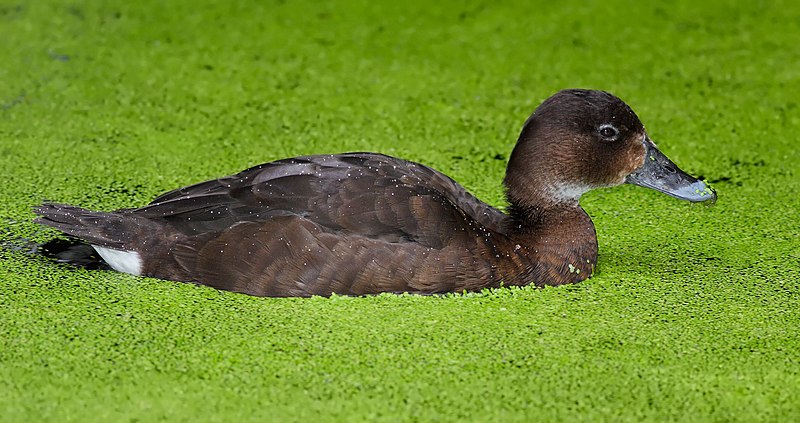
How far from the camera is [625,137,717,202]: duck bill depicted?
5.07 m

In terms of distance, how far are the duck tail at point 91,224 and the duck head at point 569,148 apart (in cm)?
146

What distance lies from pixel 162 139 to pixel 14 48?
152 centimetres

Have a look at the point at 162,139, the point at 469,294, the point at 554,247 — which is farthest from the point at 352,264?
the point at 162,139

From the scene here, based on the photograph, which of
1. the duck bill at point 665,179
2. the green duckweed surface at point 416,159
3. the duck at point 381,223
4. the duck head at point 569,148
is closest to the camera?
the green duckweed surface at point 416,159

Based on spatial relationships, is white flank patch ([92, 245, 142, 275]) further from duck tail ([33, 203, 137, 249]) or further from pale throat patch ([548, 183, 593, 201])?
pale throat patch ([548, 183, 593, 201])

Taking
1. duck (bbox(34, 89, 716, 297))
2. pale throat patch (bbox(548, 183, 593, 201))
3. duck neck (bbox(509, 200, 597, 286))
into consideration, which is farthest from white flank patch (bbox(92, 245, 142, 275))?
pale throat patch (bbox(548, 183, 593, 201))

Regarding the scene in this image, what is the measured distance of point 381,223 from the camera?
4.57 metres

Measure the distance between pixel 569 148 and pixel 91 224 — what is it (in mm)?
1817

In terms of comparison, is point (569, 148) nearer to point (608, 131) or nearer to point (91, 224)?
point (608, 131)

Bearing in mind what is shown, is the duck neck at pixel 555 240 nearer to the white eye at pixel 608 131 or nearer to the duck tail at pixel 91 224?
the white eye at pixel 608 131

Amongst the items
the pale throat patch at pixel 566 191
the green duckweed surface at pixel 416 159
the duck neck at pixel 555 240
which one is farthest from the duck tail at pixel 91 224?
the pale throat patch at pixel 566 191

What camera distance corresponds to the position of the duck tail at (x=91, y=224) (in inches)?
186

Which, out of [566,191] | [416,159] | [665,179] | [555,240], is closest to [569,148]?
[566,191]

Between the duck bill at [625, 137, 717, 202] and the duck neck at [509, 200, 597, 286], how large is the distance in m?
0.33
